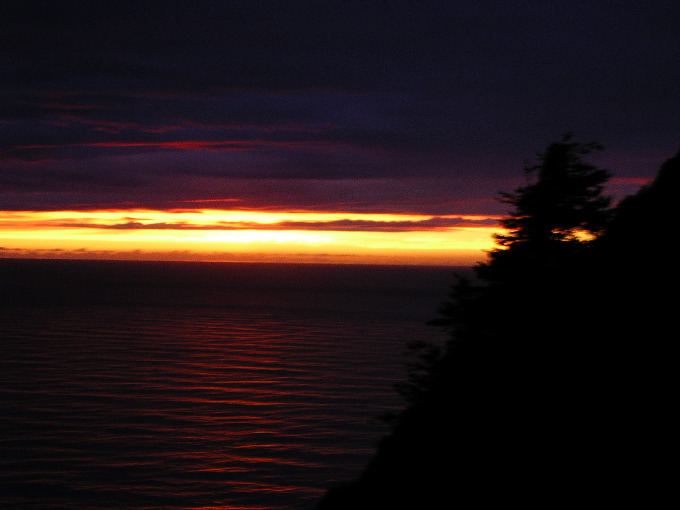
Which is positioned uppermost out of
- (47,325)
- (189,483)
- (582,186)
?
(582,186)

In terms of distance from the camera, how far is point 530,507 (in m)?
9.03

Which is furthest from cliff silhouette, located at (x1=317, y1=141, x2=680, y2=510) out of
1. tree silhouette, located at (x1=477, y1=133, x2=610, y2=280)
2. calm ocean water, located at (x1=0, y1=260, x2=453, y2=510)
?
calm ocean water, located at (x1=0, y1=260, x2=453, y2=510)

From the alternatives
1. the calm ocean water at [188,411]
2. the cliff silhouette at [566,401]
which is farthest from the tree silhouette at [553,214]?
the calm ocean water at [188,411]

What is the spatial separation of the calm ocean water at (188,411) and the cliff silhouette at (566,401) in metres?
22.3

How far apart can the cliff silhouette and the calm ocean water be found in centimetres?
2231

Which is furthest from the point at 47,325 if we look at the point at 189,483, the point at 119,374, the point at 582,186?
the point at 582,186

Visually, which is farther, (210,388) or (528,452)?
(210,388)

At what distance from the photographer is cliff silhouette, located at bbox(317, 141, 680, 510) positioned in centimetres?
877

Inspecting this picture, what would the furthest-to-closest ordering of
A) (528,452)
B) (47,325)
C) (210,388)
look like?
(47,325)
(210,388)
(528,452)

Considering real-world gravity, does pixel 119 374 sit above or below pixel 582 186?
below

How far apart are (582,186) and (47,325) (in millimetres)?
107398

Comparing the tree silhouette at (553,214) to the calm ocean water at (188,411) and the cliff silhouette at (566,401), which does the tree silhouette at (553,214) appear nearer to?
the cliff silhouette at (566,401)

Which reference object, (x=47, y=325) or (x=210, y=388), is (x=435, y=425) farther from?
(x=47, y=325)

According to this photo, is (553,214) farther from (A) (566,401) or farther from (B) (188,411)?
(B) (188,411)
